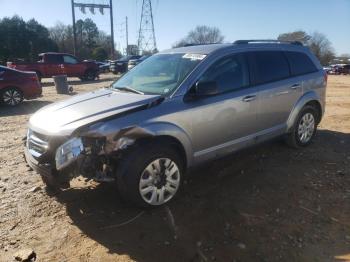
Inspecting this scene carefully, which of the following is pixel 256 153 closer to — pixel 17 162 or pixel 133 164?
pixel 133 164

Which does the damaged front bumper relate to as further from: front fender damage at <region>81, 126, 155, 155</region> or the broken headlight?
front fender damage at <region>81, 126, 155, 155</region>

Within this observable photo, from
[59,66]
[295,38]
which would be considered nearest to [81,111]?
[295,38]

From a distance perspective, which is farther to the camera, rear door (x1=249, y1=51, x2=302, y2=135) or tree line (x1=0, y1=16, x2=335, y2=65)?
tree line (x1=0, y1=16, x2=335, y2=65)

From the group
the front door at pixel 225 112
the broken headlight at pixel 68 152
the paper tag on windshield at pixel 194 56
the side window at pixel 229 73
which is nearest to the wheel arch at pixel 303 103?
the front door at pixel 225 112

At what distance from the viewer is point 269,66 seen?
539 cm

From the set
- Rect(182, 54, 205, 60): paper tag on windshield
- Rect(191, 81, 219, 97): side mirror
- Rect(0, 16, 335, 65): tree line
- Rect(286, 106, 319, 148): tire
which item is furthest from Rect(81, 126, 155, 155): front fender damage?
Rect(0, 16, 335, 65): tree line

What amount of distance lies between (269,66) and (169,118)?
219 centimetres

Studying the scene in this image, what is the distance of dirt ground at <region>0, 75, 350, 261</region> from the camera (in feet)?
11.0

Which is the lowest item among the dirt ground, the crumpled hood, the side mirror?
the dirt ground

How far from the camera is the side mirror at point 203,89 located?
13.8ft

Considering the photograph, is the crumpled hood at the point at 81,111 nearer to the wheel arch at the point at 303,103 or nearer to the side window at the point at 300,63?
the wheel arch at the point at 303,103

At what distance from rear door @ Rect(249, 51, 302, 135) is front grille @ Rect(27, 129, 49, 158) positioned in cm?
292

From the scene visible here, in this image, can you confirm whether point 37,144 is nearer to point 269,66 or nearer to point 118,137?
point 118,137

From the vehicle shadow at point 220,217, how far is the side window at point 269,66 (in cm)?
132
